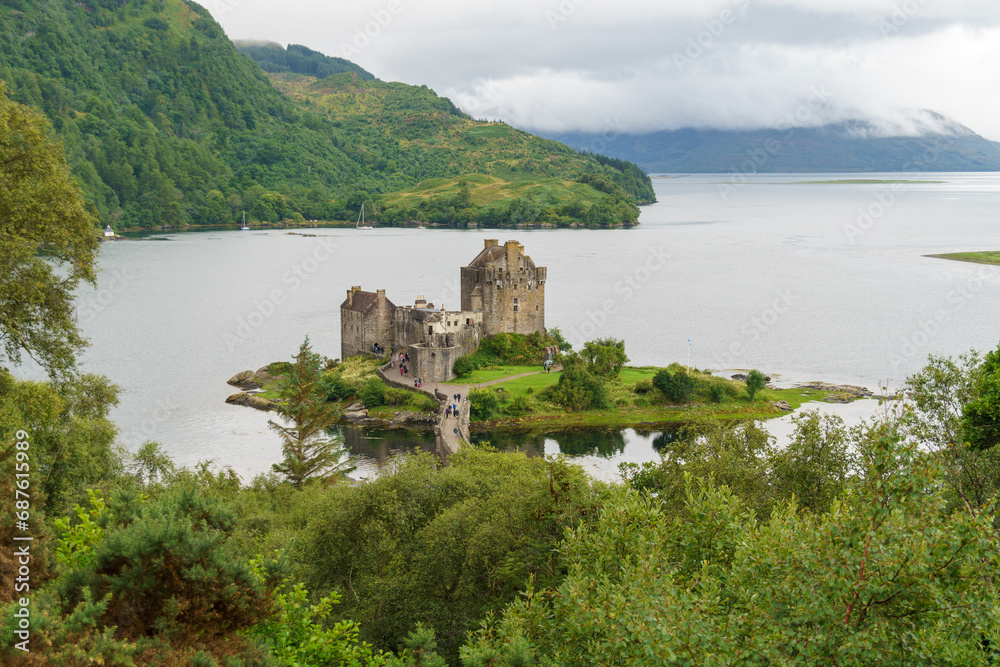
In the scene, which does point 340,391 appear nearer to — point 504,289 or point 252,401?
point 252,401

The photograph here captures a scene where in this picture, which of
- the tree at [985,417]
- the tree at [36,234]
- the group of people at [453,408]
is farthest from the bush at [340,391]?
the tree at [985,417]

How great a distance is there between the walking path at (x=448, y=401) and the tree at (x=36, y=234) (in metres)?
24.3

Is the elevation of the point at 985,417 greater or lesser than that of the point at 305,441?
greater

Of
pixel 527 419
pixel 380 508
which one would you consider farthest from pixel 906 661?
pixel 527 419

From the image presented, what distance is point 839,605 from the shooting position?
11195 millimetres

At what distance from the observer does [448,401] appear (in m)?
55.8

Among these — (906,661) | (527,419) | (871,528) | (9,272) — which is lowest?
(527,419)

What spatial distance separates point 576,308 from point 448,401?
44629mm

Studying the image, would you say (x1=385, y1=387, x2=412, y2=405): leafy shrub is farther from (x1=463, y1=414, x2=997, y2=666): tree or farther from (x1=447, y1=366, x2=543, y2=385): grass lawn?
(x1=463, y1=414, x2=997, y2=666): tree

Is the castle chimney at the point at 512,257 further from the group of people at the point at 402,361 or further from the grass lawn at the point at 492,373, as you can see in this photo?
the group of people at the point at 402,361

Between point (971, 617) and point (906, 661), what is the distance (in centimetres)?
96

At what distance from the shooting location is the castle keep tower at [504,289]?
6712 cm

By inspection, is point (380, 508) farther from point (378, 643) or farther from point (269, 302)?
point (269, 302)

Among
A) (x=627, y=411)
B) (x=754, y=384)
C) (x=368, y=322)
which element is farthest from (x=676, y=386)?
(x=368, y=322)
